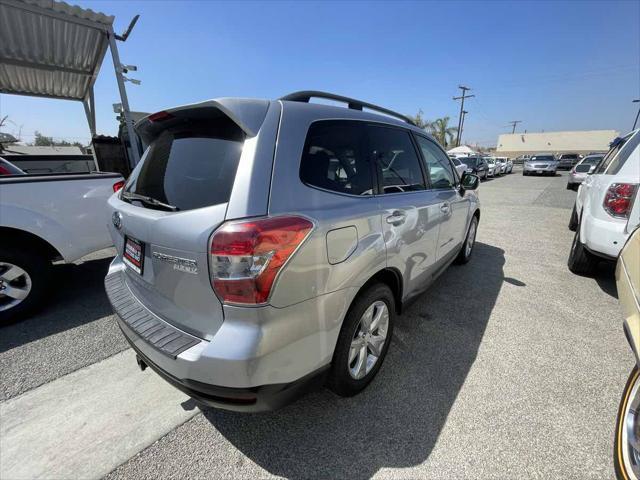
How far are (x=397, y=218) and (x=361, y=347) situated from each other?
93 cm

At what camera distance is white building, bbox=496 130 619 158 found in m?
62.5

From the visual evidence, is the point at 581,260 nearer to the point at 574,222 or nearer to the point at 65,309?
the point at 574,222

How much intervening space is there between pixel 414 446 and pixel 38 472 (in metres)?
2.09

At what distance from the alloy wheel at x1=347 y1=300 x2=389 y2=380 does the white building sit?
264 ft

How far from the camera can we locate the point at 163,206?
155cm

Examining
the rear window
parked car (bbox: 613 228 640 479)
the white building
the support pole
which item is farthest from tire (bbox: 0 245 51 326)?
the white building

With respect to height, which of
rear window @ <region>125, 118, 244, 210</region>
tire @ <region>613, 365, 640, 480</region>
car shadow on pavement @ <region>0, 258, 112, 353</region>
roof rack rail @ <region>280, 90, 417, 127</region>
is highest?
roof rack rail @ <region>280, 90, 417, 127</region>

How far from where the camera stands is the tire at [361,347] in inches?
69.5

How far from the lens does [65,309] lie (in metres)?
3.14

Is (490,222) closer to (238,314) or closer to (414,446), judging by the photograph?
(414,446)

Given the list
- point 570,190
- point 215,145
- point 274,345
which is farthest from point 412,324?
point 570,190

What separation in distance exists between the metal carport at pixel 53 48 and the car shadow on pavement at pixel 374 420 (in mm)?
7424

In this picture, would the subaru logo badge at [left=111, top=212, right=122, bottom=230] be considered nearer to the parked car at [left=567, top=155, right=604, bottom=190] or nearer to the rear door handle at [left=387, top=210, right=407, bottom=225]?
the rear door handle at [left=387, top=210, right=407, bottom=225]

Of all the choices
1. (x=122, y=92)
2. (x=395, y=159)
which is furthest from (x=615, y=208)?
(x=122, y=92)
